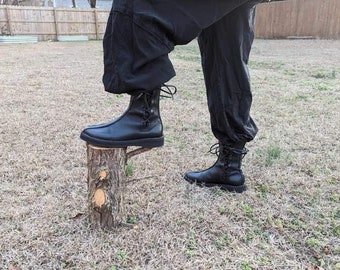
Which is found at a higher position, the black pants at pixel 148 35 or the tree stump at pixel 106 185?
the black pants at pixel 148 35

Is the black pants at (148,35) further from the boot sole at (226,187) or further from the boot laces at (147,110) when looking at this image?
the boot sole at (226,187)

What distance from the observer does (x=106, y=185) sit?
1.26 meters

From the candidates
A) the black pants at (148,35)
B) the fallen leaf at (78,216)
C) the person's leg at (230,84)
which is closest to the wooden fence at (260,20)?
the person's leg at (230,84)

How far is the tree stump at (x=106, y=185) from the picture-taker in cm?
123

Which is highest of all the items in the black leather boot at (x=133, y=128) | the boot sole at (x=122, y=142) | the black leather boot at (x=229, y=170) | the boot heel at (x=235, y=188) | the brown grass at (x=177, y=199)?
the black leather boot at (x=133, y=128)

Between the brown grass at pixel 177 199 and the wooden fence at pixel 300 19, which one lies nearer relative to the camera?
the brown grass at pixel 177 199

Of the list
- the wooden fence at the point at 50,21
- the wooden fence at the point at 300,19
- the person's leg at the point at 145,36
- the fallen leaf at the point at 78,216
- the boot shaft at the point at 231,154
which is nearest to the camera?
the person's leg at the point at 145,36

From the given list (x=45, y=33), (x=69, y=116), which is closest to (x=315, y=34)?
(x=45, y=33)

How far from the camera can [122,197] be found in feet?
4.32

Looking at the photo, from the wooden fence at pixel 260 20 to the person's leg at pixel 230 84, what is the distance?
35.6ft

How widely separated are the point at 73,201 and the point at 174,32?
2.78ft

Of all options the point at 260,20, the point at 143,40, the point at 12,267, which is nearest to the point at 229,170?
the point at 143,40

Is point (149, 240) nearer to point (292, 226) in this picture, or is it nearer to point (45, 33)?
point (292, 226)

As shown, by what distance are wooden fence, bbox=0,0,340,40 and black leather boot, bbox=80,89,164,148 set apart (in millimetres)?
11296
